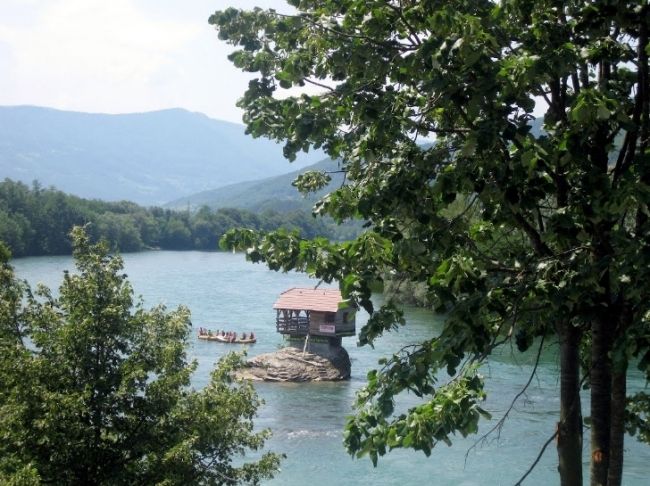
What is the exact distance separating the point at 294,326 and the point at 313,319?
1094mm

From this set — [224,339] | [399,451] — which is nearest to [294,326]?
[224,339]

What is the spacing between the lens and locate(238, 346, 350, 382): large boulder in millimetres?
31609

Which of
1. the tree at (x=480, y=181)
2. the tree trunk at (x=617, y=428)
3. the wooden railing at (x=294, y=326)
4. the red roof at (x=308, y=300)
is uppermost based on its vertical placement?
the tree at (x=480, y=181)

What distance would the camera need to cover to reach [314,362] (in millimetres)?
32688

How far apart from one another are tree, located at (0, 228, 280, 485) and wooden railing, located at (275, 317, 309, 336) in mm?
24836

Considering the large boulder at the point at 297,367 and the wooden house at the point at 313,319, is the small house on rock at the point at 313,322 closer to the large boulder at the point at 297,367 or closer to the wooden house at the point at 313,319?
the wooden house at the point at 313,319

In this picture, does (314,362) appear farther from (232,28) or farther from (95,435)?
(232,28)

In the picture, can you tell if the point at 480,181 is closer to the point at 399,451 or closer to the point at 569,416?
the point at 569,416

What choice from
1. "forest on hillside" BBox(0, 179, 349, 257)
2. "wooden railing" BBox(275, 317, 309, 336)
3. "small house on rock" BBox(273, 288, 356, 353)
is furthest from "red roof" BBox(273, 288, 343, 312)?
"forest on hillside" BBox(0, 179, 349, 257)

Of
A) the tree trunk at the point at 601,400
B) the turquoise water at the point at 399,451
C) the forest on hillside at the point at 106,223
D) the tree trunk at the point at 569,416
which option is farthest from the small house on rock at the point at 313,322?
the tree trunk at the point at 601,400

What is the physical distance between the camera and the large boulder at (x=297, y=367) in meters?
31.6

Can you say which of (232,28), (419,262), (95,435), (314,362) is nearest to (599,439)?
(419,262)

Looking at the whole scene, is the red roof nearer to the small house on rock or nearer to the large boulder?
the small house on rock

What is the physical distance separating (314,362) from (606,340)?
92.2 feet
